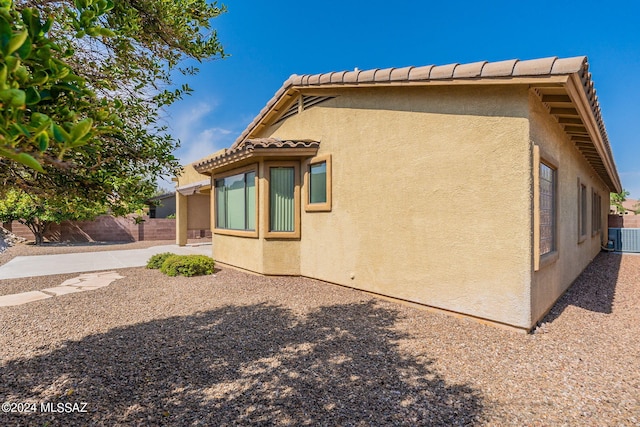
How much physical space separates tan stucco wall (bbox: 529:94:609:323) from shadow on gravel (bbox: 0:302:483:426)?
3.14 m

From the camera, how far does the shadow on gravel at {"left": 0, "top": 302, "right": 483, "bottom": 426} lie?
3.16m

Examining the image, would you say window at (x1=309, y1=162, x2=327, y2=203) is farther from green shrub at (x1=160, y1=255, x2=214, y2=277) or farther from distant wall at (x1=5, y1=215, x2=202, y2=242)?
distant wall at (x1=5, y1=215, x2=202, y2=242)

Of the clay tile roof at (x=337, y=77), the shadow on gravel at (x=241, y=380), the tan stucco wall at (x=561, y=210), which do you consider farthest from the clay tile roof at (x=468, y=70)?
the shadow on gravel at (x=241, y=380)

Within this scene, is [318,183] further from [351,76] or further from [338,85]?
[351,76]

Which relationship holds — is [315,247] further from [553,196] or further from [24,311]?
[24,311]

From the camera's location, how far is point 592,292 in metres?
8.16

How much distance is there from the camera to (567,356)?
4.55 m

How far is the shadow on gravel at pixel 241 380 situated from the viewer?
3156 mm

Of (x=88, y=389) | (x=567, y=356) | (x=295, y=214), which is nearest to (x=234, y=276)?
(x=295, y=214)

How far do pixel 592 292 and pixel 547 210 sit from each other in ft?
10.8

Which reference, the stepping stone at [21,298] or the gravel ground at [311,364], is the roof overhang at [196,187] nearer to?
the stepping stone at [21,298]

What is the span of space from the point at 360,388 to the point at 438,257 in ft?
11.4

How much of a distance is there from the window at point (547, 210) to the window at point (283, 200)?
6.20 meters

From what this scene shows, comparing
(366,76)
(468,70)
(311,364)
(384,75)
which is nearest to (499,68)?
(468,70)
